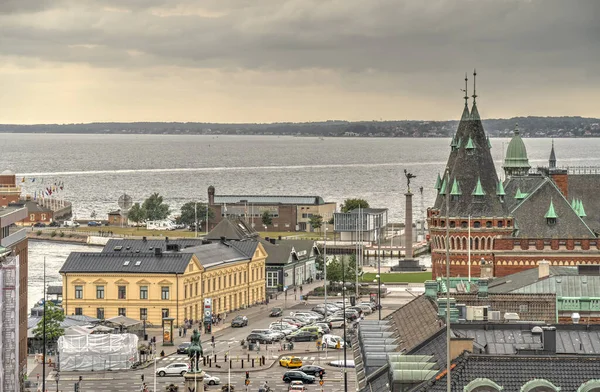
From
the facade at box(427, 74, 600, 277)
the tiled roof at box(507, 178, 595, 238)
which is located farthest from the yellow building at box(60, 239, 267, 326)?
the tiled roof at box(507, 178, 595, 238)

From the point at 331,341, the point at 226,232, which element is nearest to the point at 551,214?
the point at 331,341

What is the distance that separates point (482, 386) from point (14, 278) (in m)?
→ 38.5

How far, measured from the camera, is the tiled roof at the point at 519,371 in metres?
42.3

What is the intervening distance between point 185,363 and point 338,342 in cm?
1404

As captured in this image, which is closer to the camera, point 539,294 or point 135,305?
point 539,294

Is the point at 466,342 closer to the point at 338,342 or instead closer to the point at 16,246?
the point at 16,246

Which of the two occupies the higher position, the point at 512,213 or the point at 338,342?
the point at 512,213

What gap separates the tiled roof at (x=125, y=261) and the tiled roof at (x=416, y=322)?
151ft

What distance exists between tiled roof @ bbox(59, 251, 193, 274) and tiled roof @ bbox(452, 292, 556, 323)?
44201 millimetres

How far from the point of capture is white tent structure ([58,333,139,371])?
89125 millimetres

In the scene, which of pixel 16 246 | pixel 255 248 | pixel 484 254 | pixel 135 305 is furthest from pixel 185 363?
pixel 255 248

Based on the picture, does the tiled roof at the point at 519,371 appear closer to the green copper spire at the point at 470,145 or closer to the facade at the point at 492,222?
the facade at the point at 492,222

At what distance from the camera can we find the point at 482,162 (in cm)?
11631

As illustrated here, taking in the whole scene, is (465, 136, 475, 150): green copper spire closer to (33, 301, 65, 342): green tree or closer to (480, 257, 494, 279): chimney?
(480, 257, 494, 279): chimney
